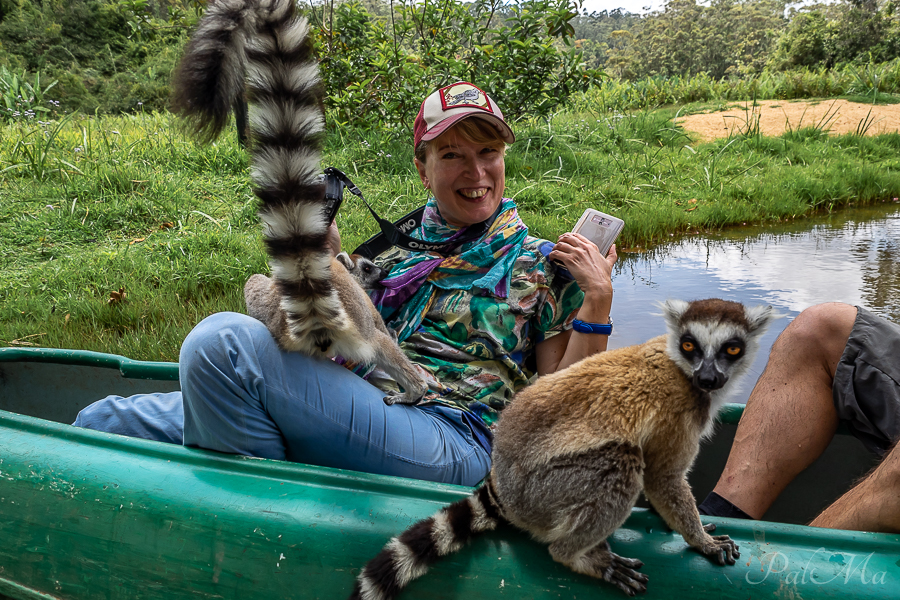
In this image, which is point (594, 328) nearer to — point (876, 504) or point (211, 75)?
point (876, 504)

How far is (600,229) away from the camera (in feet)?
8.41

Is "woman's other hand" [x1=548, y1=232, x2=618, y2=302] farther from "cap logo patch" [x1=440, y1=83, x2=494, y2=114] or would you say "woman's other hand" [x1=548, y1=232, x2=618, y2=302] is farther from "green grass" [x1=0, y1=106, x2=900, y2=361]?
"green grass" [x1=0, y1=106, x2=900, y2=361]

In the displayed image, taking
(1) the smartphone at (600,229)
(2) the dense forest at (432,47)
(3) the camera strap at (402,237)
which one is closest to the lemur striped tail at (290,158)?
(3) the camera strap at (402,237)

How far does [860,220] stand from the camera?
7203mm

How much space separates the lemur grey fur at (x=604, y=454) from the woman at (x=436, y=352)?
0.45 metres

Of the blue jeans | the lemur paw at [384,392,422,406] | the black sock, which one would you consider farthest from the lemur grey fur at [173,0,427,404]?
the black sock

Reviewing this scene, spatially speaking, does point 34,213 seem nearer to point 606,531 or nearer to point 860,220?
point 606,531

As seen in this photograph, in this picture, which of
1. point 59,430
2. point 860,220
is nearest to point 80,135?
point 59,430

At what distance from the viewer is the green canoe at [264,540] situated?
1.50 meters

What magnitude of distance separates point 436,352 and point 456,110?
995 millimetres

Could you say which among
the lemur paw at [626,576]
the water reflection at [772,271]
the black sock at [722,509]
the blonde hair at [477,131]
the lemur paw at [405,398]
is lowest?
the water reflection at [772,271]

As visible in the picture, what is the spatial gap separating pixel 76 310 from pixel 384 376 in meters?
3.37

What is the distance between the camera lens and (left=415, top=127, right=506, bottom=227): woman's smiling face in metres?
2.55

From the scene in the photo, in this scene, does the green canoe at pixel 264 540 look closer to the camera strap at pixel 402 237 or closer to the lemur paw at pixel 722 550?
the lemur paw at pixel 722 550
